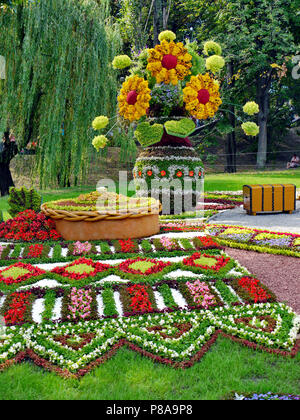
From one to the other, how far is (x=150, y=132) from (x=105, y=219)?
3.47 m

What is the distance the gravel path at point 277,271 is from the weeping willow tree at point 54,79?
7.28m

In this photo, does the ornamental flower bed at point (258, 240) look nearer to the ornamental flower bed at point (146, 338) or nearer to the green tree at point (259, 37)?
the ornamental flower bed at point (146, 338)

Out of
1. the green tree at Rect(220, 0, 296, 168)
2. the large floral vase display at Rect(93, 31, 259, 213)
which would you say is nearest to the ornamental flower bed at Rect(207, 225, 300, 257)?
the large floral vase display at Rect(93, 31, 259, 213)

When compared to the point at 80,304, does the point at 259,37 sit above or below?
above

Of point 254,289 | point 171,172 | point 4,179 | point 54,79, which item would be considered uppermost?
point 54,79

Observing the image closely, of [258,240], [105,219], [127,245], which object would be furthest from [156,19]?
[127,245]

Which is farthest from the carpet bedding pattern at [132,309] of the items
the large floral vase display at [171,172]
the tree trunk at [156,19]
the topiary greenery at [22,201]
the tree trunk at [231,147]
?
the tree trunk at [231,147]

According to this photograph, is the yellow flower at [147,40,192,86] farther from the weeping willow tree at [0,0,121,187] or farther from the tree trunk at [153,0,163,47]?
the tree trunk at [153,0,163,47]

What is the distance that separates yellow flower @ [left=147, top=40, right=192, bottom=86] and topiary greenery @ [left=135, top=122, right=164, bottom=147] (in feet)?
3.33

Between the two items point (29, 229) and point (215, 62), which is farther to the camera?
point (215, 62)

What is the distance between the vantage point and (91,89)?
12320 mm

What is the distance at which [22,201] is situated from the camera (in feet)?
27.7

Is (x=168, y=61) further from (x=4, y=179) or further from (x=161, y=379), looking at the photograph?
(x=4, y=179)
